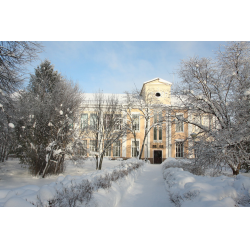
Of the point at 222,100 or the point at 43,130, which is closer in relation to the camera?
the point at 222,100

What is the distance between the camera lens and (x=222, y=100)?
1048 centimetres

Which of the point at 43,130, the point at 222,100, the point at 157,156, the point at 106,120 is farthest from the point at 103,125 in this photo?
the point at 157,156

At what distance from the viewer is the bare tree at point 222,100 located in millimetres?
8312

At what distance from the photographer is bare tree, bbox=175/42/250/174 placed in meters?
8.31

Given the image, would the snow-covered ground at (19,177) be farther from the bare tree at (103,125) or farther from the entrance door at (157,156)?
the entrance door at (157,156)

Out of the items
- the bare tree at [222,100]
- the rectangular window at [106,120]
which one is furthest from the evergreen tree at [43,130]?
the bare tree at [222,100]

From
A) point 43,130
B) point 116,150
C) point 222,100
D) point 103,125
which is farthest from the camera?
point 116,150

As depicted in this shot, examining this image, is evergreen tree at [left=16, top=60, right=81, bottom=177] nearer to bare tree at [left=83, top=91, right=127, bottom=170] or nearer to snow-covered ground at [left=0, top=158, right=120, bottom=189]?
snow-covered ground at [left=0, top=158, right=120, bottom=189]

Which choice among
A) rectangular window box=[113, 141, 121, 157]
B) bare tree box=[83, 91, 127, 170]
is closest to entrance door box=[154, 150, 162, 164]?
rectangular window box=[113, 141, 121, 157]

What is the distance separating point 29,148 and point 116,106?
8282mm

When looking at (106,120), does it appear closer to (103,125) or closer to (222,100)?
(103,125)
